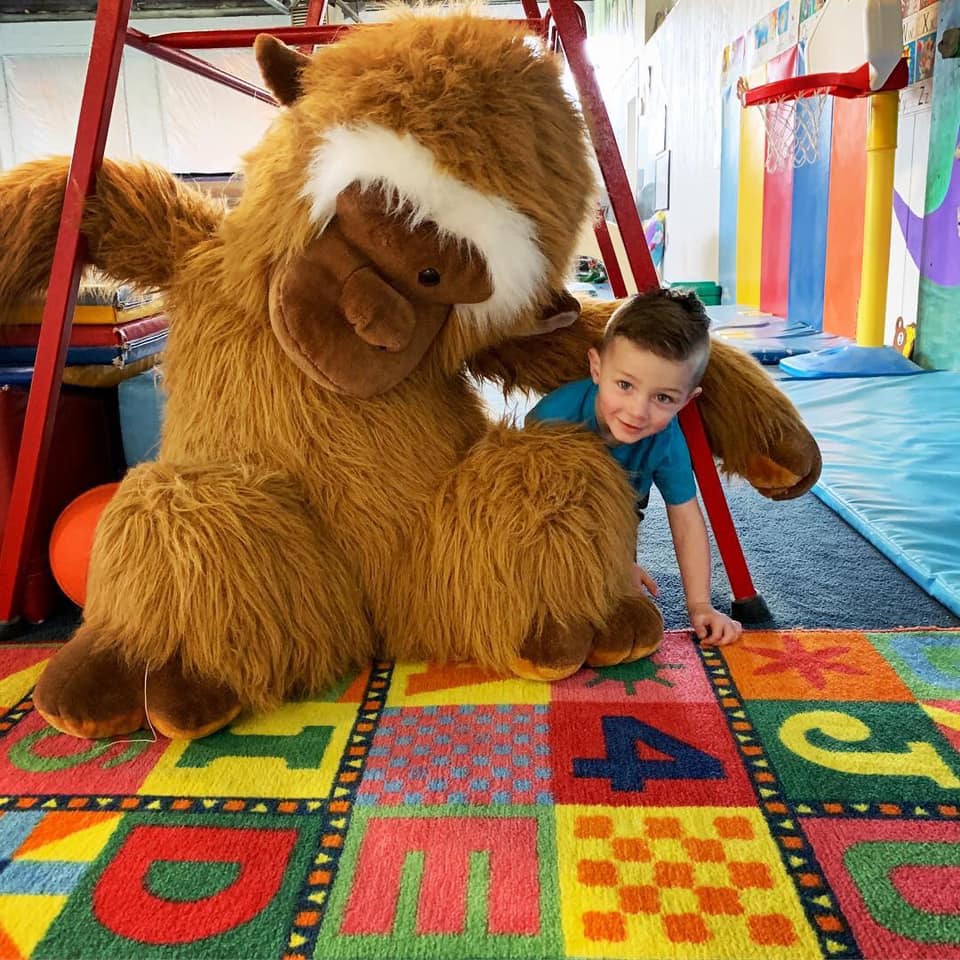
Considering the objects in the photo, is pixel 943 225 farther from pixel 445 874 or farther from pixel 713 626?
pixel 445 874

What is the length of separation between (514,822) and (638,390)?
17.6 inches

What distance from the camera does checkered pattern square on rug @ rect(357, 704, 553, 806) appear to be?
0.69 metres

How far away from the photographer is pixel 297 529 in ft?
2.73

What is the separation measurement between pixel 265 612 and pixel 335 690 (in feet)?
0.40

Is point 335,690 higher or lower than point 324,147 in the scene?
lower

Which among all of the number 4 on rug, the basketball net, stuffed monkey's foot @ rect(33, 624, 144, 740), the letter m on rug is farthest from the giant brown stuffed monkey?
the basketball net

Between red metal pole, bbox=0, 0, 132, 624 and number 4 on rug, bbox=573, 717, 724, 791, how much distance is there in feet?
2.24

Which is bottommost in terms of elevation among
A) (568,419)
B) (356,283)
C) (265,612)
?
(265,612)

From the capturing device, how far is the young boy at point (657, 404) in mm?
881

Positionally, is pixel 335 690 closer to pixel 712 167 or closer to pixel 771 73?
pixel 771 73

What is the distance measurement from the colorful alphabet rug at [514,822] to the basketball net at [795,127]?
247cm

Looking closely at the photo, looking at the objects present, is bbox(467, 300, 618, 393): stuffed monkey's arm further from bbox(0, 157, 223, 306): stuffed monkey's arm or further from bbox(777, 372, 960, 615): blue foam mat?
bbox(777, 372, 960, 615): blue foam mat

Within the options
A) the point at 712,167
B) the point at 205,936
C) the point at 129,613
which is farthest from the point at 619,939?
the point at 712,167

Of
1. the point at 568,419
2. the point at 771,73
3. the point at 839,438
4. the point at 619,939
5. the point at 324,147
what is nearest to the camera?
the point at 619,939
